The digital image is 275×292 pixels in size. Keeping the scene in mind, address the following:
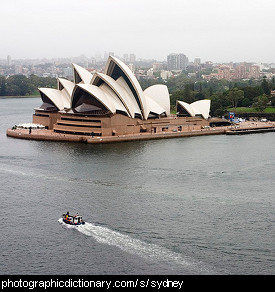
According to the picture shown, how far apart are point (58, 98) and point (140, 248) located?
94.0ft

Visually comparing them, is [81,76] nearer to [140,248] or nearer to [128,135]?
[128,135]

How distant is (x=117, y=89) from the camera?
3959 centimetres

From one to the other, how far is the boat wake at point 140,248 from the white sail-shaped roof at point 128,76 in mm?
22403

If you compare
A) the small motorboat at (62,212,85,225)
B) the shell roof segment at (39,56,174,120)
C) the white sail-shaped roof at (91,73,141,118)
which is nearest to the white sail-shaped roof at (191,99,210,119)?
the shell roof segment at (39,56,174,120)

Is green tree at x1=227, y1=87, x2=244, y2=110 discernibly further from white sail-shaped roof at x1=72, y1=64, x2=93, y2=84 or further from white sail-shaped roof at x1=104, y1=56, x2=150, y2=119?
white sail-shaped roof at x1=72, y1=64, x2=93, y2=84

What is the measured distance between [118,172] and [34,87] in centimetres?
7199

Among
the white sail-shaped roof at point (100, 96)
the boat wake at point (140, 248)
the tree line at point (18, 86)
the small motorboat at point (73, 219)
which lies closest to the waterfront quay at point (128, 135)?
the white sail-shaped roof at point (100, 96)

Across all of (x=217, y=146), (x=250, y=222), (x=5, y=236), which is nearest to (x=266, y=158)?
(x=217, y=146)

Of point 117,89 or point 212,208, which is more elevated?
point 117,89

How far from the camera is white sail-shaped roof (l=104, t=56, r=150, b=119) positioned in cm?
4012

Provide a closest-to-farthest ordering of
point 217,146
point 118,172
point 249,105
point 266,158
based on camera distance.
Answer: point 118,172 < point 266,158 < point 217,146 < point 249,105

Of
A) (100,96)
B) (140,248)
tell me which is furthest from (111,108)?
(140,248)
